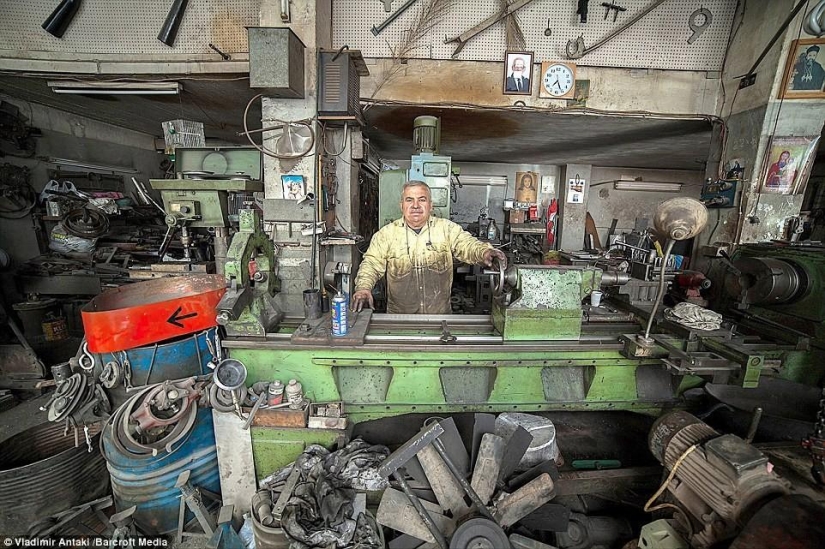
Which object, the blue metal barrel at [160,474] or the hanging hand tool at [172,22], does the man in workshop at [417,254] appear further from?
the hanging hand tool at [172,22]

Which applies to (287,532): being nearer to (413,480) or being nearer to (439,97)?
(413,480)

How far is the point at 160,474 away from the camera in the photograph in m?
1.65

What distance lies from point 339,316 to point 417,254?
91cm

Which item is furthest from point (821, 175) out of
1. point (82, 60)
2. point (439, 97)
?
point (82, 60)

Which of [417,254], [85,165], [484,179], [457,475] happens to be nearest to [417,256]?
[417,254]

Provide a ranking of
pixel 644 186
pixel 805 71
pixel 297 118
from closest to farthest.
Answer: pixel 805 71
pixel 297 118
pixel 644 186

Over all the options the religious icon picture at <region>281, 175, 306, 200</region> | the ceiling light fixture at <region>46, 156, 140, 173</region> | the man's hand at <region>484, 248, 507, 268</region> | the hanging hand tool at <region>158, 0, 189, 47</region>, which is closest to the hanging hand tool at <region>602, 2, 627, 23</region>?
the man's hand at <region>484, 248, 507, 268</region>

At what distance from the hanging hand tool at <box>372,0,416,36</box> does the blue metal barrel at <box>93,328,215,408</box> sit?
9.98 ft

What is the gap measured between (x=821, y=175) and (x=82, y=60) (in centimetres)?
1029

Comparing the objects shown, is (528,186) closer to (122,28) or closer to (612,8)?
(612,8)

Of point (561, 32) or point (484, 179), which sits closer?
point (561, 32)

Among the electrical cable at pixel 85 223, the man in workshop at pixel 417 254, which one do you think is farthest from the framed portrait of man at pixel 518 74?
the electrical cable at pixel 85 223

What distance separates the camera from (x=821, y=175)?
5.36 metres

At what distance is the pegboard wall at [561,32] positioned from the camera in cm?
305
